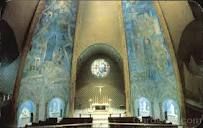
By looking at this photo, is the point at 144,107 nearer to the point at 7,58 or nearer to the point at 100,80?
the point at 100,80

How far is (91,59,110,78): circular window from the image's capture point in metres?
22.7

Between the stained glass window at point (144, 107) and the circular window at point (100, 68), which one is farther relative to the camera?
the circular window at point (100, 68)

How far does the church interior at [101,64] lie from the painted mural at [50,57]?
0.20 ft

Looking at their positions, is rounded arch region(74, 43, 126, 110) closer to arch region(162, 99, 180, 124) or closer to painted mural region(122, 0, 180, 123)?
painted mural region(122, 0, 180, 123)

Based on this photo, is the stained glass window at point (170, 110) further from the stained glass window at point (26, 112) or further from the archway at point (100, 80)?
the stained glass window at point (26, 112)

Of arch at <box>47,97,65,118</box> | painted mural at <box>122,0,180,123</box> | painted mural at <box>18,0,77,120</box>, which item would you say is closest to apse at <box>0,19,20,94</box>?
painted mural at <box>18,0,77,120</box>

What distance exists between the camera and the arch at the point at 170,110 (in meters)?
18.8

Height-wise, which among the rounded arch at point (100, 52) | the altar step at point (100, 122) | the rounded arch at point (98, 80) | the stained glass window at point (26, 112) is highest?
the rounded arch at point (100, 52)

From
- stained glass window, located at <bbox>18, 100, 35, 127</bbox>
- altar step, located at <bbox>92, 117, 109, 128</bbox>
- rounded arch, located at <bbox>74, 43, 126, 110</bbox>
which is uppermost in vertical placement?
rounded arch, located at <bbox>74, 43, 126, 110</bbox>

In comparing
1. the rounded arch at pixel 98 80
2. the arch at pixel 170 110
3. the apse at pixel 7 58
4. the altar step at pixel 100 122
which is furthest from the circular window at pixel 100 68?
the apse at pixel 7 58

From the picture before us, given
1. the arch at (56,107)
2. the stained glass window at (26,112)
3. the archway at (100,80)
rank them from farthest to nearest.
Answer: the archway at (100,80)
the arch at (56,107)
the stained glass window at (26,112)

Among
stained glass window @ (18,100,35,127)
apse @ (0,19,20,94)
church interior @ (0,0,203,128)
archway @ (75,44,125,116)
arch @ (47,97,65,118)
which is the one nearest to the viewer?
apse @ (0,19,20,94)

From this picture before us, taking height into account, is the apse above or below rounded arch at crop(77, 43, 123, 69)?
below

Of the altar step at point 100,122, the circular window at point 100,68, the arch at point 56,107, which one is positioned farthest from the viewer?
the circular window at point 100,68
